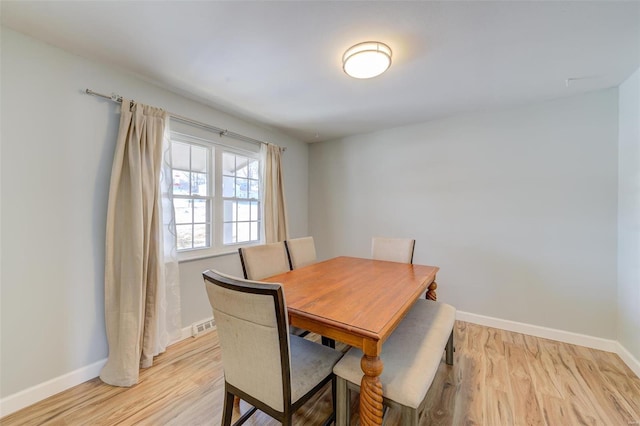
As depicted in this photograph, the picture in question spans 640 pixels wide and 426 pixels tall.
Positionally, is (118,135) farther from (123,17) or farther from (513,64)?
(513,64)

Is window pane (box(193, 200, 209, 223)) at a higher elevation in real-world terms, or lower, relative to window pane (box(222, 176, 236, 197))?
lower

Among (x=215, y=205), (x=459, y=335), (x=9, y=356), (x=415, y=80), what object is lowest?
(x=459, y=335)

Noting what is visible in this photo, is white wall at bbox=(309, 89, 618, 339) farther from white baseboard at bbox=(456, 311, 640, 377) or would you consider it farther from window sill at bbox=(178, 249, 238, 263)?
window sill at bbox=(178, 249, 238, 263)

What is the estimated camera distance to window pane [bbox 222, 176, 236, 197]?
290cm

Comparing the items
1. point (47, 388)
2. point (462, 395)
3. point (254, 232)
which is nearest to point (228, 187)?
point (254, 232)

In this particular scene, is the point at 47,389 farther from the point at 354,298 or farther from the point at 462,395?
the point at 462,395

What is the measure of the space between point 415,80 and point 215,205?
2317mm

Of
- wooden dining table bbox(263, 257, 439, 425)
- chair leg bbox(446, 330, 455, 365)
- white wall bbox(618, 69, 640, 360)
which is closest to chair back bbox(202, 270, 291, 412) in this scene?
wooden dining table bbox(263, 257, 439, 425)

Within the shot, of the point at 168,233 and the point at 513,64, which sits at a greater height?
the point at 513,64

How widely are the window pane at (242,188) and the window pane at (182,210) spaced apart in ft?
2.04

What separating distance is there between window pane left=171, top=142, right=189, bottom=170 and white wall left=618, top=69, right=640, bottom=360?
390 cm

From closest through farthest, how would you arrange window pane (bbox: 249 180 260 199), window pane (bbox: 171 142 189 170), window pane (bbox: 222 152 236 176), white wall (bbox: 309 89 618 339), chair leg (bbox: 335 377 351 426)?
chair leg (bbox: 335 377 351 426)
white wall (bbox: 309 89 618 339)
window pane (bbox: 171 142 189 170)
window pane (bbox: 222 152 236 176)
window pane (bbox: 249 180 260 199)

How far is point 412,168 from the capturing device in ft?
10.7

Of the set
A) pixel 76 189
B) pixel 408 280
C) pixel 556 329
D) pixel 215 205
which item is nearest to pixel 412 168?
pixel 408 280
